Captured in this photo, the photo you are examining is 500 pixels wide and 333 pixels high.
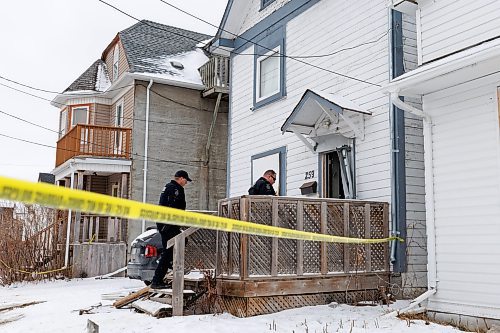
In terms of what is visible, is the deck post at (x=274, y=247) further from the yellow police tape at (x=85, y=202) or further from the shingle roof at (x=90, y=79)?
the shingle roof at (x=90, y=79)

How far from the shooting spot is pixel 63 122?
2342cm

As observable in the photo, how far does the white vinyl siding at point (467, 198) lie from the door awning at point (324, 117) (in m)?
2.28

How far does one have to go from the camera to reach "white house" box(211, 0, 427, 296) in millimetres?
8992

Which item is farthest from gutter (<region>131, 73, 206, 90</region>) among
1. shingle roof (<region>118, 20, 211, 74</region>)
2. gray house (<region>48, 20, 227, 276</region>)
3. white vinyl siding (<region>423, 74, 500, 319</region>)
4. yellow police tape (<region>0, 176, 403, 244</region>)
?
yellow police tape (<region>0, 176, 403, 244</region>)

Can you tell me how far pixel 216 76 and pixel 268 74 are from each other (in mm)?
6484

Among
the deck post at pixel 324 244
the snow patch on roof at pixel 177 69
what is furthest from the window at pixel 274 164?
the snow patch on roof at pixel 177 69

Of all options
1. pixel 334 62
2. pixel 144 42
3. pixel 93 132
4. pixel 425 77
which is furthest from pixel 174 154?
pixel 425 77

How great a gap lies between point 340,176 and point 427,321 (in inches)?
177

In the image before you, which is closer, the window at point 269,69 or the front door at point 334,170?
the front door at point 334,170

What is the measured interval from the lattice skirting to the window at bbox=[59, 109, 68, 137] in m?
17.0

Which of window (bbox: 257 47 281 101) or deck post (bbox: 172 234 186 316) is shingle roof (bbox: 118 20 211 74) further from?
deck post (bbox: 172 234 186 316)

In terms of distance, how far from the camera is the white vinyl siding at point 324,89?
948cm

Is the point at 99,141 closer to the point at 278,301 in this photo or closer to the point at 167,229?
the point at 167,229

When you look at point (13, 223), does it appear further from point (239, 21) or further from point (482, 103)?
point (482, 103)
